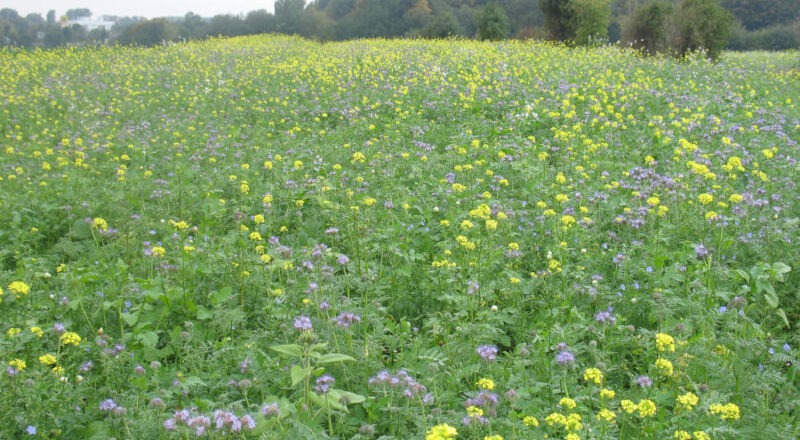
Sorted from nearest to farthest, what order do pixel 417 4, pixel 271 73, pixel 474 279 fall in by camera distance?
pixel 474 279, pixel 271 73, pixel 417 4

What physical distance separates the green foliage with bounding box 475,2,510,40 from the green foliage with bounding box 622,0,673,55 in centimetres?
767

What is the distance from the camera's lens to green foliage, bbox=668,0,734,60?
17203 millimetres

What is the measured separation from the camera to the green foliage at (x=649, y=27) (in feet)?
63.8

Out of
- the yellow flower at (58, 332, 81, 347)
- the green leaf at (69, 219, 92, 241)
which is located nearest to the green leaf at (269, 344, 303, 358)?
the yellow flower at (58, 332, 81, 347)

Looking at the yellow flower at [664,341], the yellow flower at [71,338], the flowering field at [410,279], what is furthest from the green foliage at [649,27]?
the yellow flower at [71,338]

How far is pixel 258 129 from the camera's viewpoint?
29.3 ft

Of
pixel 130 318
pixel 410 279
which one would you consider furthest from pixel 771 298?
pixel 130 318

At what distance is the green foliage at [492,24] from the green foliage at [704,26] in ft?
34.8

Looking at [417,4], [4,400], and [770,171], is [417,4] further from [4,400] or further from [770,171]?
[4,400]

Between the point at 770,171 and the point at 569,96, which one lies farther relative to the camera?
the point at 569,96

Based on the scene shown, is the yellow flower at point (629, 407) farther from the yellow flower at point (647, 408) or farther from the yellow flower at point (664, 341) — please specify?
the yellow flower at point (664, 341)

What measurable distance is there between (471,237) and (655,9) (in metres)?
18.8

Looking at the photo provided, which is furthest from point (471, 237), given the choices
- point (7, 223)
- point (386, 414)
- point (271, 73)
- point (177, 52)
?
point (177, 52)

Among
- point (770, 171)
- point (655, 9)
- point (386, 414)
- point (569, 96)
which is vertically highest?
point (655, 9)
